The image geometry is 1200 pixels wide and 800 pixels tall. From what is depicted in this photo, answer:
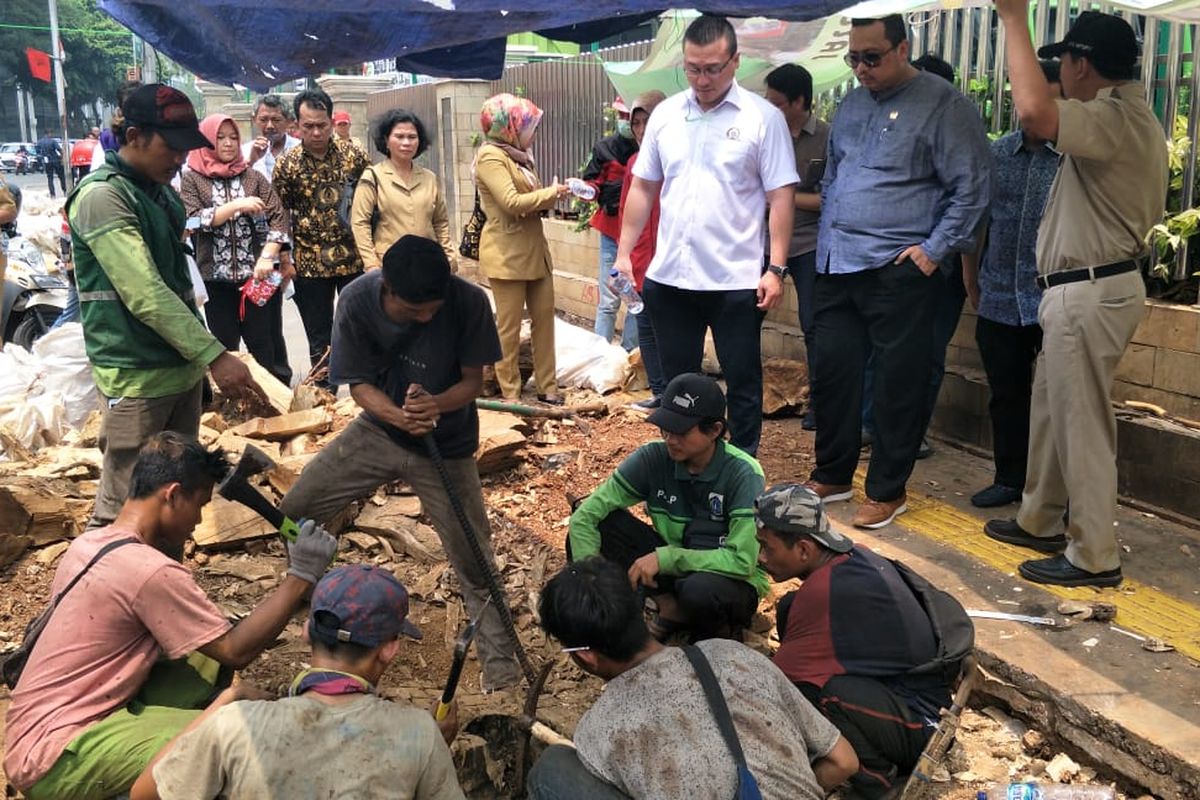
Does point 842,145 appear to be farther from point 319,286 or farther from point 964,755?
point 319,286

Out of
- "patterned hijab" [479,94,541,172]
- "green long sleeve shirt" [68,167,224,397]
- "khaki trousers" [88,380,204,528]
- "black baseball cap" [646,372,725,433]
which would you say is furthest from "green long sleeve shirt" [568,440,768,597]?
"patterned hijab" [479,94,541,172]

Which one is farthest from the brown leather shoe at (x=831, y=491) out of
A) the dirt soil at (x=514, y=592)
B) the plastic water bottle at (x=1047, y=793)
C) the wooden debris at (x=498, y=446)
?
the plastic water bottle at (x=1047, y=793)

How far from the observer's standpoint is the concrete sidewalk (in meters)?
3.58

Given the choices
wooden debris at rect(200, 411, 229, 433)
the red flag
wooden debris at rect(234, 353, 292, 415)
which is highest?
the red flag

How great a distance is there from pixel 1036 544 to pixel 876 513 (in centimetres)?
73

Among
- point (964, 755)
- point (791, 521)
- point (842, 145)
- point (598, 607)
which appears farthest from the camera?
point (842, 145)

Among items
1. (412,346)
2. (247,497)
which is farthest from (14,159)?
(247,497)

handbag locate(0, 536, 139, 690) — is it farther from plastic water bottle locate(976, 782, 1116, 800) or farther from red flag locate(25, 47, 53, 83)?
red flag locate(25, 47, 53, 83)

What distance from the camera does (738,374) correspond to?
556 cm

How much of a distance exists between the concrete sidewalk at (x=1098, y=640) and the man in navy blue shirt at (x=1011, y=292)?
12.0 inches

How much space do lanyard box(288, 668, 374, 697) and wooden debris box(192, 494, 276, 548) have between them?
306cm

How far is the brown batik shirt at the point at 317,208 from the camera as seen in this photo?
24.7 ft

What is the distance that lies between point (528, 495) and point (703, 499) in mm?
2129

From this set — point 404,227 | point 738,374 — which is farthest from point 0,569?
point 738,374
